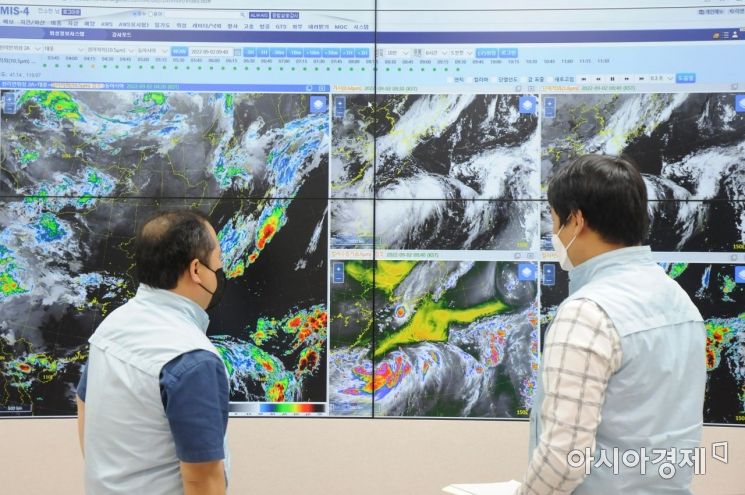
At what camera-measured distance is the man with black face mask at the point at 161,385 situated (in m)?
1.28

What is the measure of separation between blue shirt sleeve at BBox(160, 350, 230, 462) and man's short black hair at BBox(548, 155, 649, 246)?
2.57 ft

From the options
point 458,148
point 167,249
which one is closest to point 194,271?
point 167,249

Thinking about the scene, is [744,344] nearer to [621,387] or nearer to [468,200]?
[468,200]

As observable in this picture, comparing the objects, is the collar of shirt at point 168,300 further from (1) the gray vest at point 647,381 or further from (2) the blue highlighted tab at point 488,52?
(2) the blue highlighted tab at point 488,52

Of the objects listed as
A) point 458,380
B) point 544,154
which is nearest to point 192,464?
point 458,380

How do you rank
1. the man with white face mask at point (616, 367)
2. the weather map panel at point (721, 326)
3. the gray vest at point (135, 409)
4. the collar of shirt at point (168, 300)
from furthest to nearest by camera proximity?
1. the weather map panel at point (721, 326)
2. the collar of shirt at point (168, 300)
3. the gray vest at point (135, 409)
4. the man with white face mask at point (616, 367)

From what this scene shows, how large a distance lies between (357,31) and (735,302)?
1.73 m

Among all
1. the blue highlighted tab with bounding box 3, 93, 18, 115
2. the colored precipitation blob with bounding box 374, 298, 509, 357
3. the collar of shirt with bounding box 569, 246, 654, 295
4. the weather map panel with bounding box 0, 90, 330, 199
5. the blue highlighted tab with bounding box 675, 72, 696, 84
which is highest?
the blue highlighted tab with bounding box 675, 72, 696, 84

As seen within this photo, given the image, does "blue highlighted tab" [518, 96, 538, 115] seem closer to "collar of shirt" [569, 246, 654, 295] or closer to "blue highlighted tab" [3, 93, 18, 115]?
"collar of shirt" [569, 246, 654, 295]

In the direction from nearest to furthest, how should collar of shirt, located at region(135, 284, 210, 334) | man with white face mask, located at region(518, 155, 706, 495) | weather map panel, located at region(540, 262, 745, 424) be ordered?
man with white face mask, located at region(518, 155, 706, 495) → collar of shirt, located at region(135, 284, 210, 334) → weather map panel, located at region(540, 262, 745, 424)

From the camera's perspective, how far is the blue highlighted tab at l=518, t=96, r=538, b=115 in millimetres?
2598

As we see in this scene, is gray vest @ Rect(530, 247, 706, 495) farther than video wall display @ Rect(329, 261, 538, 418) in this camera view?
No

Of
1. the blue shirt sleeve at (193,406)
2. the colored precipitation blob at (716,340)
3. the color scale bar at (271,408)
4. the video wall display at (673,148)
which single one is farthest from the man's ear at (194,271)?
the colored precipitation blob at (716,340)

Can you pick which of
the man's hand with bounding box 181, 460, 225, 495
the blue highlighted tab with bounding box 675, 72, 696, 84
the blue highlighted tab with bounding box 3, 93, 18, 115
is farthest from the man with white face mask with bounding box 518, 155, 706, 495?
the blue highlighted tab with bounding box 3, 93, 18, 115
